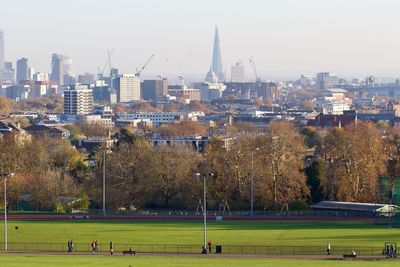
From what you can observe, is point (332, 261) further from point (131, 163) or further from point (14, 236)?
point (131, 163)

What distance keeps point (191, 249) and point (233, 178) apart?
24.1 metres

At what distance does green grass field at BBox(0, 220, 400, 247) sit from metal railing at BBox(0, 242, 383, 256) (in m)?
1.99

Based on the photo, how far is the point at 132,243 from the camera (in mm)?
63969

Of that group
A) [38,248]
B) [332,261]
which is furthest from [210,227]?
[332,261]

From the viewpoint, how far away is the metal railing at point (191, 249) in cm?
5922

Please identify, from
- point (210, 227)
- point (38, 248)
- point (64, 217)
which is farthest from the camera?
point (64, 217)

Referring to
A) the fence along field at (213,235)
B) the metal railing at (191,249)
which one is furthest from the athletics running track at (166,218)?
the metal railing at (191,249)

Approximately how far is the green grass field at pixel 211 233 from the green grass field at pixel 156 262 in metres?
8.22

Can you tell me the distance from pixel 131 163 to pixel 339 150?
15.8 meters

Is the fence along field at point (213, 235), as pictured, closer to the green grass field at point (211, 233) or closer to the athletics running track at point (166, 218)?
the green grass field at point (211, 233)

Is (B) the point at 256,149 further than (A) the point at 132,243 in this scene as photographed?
Yes

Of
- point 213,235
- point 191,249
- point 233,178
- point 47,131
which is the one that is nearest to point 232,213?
point 233,178

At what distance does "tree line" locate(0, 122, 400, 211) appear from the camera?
83.6 metres

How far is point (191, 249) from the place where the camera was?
6091 cm
